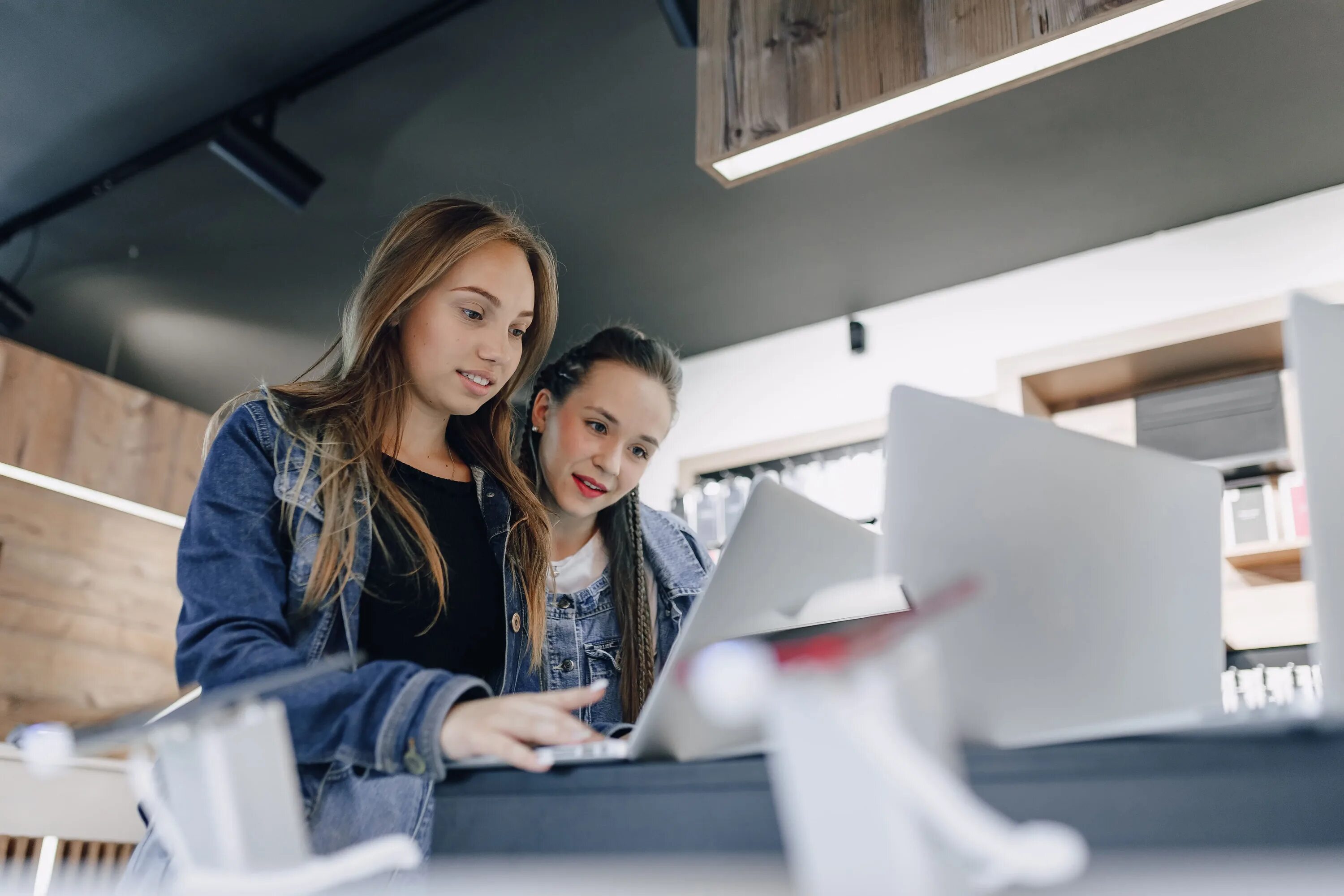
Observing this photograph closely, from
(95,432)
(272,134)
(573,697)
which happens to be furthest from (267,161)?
(573,697)

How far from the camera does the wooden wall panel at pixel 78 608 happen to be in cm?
349

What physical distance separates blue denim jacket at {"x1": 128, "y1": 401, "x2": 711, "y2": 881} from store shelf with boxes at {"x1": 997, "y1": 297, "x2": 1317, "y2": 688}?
7.18 ft

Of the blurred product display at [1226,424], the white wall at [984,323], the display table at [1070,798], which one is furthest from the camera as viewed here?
the white wall at [984,323]

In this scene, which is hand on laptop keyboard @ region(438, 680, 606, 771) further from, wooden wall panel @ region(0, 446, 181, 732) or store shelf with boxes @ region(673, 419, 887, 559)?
wooden wall panel @ region(0, 446, 181, 732)

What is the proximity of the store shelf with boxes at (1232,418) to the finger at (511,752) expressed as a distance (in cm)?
233

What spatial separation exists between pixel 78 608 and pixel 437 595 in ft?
10.2

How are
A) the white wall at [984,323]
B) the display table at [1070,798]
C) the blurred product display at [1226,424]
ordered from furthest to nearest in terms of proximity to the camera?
the white wall at [984,323] < the blurred product display at [1226,424] < the display table at [1070,798]

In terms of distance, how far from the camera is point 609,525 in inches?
67.6

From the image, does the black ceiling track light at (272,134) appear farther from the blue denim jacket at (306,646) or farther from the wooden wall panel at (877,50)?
the blue denim jacket at (306,646)

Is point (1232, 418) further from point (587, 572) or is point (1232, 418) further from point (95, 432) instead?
point (95, 432)

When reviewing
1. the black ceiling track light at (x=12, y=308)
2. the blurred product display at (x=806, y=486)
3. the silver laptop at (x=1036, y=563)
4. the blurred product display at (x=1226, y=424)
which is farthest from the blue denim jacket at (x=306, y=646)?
the black ceiling track light at (x=12, y=308)

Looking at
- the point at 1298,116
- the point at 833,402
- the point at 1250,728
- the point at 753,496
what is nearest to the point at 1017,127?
the point at 1298,116

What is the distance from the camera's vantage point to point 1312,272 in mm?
3061

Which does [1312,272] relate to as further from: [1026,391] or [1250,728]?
[1250,728]
